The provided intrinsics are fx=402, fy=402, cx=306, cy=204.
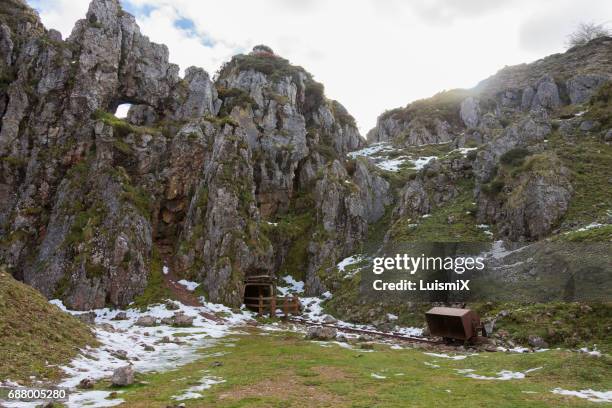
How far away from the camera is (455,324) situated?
24.5 meters

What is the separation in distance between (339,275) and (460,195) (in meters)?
19.4

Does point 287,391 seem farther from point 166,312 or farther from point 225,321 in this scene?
point 166,312

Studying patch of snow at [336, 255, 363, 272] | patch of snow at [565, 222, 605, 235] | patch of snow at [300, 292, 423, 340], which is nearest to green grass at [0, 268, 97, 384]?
patch of snow at [300, 292, 423, 340]

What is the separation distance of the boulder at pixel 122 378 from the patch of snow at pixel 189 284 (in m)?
27.7

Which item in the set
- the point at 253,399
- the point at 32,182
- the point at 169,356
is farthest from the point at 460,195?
the point at 32,182

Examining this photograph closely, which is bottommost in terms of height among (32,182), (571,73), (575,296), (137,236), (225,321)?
(225,321)

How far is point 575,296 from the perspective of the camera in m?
25.1

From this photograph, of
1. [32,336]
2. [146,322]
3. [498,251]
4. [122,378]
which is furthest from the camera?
[498,251]

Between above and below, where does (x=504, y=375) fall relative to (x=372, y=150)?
below

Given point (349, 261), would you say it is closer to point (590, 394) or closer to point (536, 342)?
point (536, 342)

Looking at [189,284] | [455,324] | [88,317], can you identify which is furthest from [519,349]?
[88,317]

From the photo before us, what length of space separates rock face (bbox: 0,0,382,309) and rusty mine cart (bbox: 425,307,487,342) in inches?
887

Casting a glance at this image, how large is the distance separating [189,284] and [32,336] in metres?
25.6

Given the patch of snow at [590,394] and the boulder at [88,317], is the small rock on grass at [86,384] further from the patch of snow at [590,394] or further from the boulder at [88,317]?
the boulder at [88,317]
